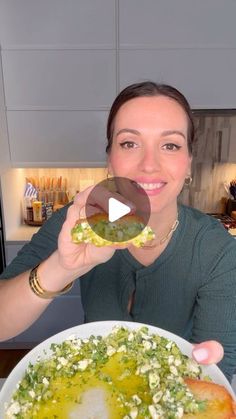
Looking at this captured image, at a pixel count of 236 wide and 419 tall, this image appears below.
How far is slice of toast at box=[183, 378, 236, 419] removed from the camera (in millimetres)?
440

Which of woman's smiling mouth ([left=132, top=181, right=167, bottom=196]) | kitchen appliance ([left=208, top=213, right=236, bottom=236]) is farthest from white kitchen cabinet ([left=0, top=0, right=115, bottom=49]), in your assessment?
woman's smiling mouth ([left=132, top=181, right=167, bottom=196])

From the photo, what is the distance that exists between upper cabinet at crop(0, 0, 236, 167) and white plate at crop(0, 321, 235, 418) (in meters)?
1.83

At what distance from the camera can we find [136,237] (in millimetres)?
669

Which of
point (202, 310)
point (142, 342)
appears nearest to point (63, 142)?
point (202, 310)

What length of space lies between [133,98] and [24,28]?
5.18ft

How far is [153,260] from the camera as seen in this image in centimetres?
106

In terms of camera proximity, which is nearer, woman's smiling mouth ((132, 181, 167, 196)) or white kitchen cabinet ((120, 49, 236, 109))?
woman's smiling mouth ((132, 181, 167, 196))

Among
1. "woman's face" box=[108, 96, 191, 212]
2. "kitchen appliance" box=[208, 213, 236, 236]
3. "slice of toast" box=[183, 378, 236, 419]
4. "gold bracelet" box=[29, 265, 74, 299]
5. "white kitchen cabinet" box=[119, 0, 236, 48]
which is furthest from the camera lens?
"kitchen appliance" box=[208, 213, 236, 236]

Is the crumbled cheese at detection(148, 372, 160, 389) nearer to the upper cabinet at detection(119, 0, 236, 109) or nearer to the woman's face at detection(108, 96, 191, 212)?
the woman's face at detection(108, 96, 191, 212)

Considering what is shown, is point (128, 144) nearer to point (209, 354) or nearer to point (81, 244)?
point (81, 244)

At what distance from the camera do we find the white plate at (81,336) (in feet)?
1.73

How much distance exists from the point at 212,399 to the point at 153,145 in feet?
1.96

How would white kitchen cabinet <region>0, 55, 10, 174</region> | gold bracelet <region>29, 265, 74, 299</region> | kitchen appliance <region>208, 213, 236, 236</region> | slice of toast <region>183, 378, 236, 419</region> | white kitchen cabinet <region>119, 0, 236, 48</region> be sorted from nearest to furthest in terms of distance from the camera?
slice of toast <region>183, 378, 236, 419</region> → gold bracelet <region>29, 265, 74, 299</region> → white kitchen cabinet <region>119, 0, 236, 48</region> → white kitchen cabinet <region>0, 55, 10, 174</region> → kitchen appliance <region>208, 213, 236, 236</region>
